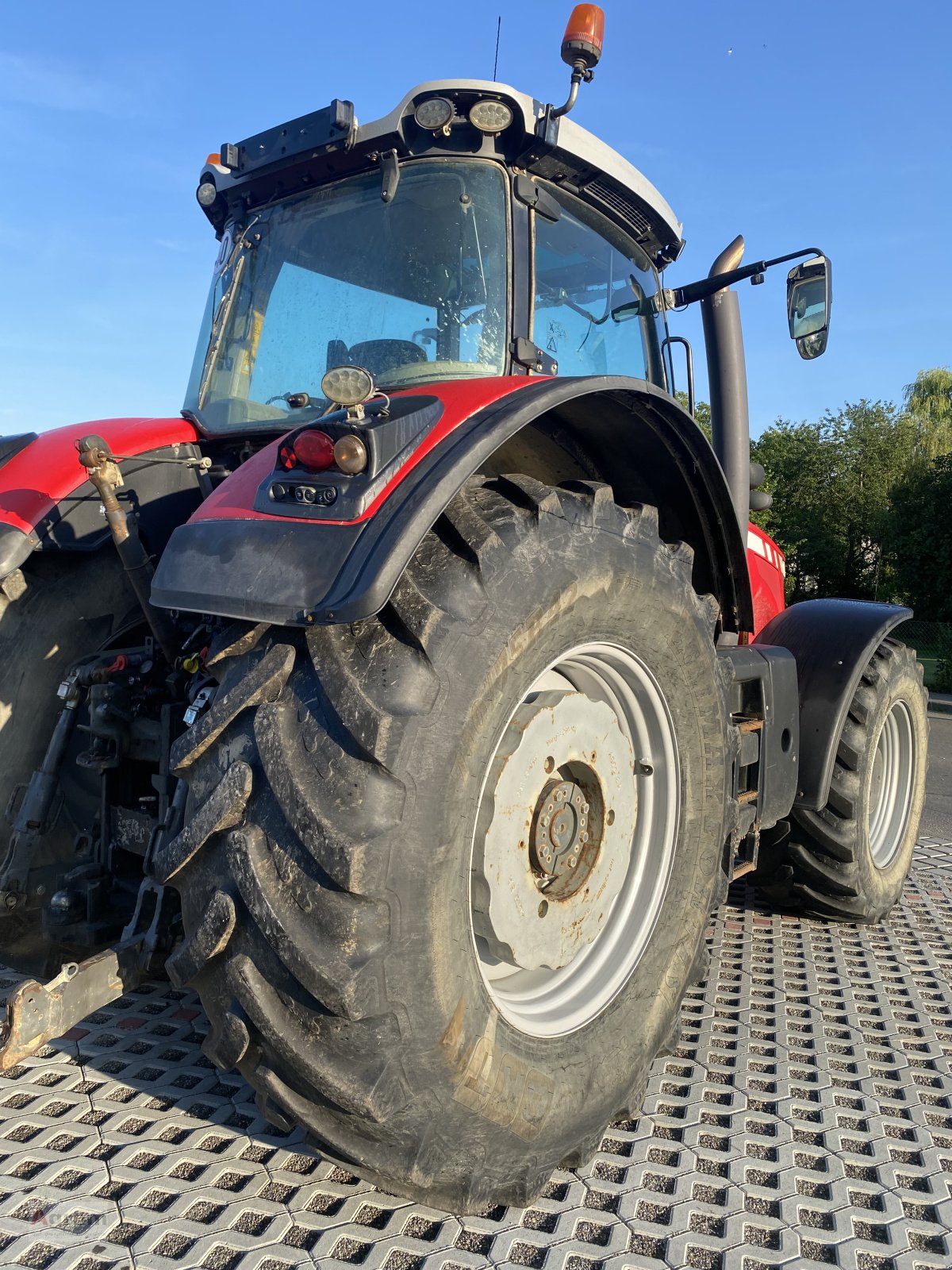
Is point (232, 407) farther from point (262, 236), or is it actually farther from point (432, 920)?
point (432, 920)

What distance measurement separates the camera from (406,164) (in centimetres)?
248

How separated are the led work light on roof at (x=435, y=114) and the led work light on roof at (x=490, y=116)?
0.21 feet

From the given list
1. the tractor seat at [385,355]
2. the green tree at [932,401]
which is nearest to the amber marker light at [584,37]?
the tractor seat at [385,355]

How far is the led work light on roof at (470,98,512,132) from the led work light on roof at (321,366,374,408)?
3.65ft

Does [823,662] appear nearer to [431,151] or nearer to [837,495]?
[431,151]

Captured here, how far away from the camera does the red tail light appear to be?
1623 millimetres

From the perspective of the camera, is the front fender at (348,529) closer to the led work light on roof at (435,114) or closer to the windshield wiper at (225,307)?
the led work light on roof at (435,114)

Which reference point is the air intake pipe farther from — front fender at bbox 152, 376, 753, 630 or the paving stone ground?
the paving stone ground

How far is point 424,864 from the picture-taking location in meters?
1.47

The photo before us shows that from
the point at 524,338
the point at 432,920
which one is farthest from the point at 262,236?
the point at 432,920

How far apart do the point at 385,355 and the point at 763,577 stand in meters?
2.38

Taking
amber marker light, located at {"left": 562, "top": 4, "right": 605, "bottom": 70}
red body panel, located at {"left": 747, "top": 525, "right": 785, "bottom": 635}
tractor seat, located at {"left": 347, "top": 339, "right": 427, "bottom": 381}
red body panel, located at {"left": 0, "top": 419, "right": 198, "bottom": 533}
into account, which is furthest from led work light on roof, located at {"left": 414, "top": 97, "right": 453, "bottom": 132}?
red body panel, located at {"left": 747, "top": 525, "right": 785, "bottom": 635}

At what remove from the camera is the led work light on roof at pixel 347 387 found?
1.64 m

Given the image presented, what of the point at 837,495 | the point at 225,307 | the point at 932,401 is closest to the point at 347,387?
the point at 225,307
